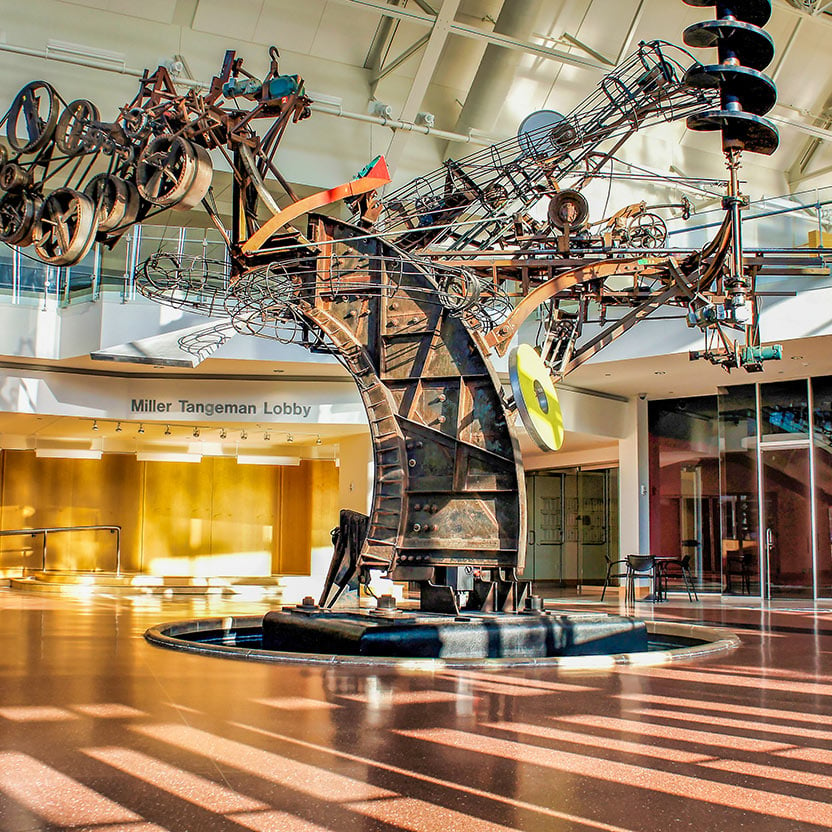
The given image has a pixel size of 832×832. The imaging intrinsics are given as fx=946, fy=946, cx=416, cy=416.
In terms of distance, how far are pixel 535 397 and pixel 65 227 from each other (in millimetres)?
4044

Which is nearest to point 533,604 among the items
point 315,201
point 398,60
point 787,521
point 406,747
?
point 315,201

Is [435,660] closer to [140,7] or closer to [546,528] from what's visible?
[140,7]

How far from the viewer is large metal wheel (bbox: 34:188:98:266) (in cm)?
626

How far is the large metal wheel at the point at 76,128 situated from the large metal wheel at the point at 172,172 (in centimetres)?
71

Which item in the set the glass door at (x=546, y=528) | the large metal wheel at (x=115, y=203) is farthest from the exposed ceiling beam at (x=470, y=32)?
the glass door at (x=546, y=528)

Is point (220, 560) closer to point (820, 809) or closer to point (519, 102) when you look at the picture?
point (519, 102)

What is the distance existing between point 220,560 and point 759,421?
44.2ft

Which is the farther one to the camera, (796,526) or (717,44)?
(796,526)

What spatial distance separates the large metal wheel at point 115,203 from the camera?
→ 6.45 metres

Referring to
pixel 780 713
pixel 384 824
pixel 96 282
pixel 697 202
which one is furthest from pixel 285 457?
pixel 384 824

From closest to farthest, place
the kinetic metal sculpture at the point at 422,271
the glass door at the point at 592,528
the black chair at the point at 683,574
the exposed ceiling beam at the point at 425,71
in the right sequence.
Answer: the kinetic metal sculpture at the point at 422,271, the exposed ceiling beam at the point at 425,71, the black chair at the point at 683,574, the glass door at the point at 592,528

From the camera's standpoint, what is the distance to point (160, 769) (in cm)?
357

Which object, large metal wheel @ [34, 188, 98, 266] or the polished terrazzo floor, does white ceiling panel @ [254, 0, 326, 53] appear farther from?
the polished terrazzo floor

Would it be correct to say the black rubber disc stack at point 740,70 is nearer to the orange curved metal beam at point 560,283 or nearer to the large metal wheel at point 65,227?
the orange curved metal beam at point 560,283
